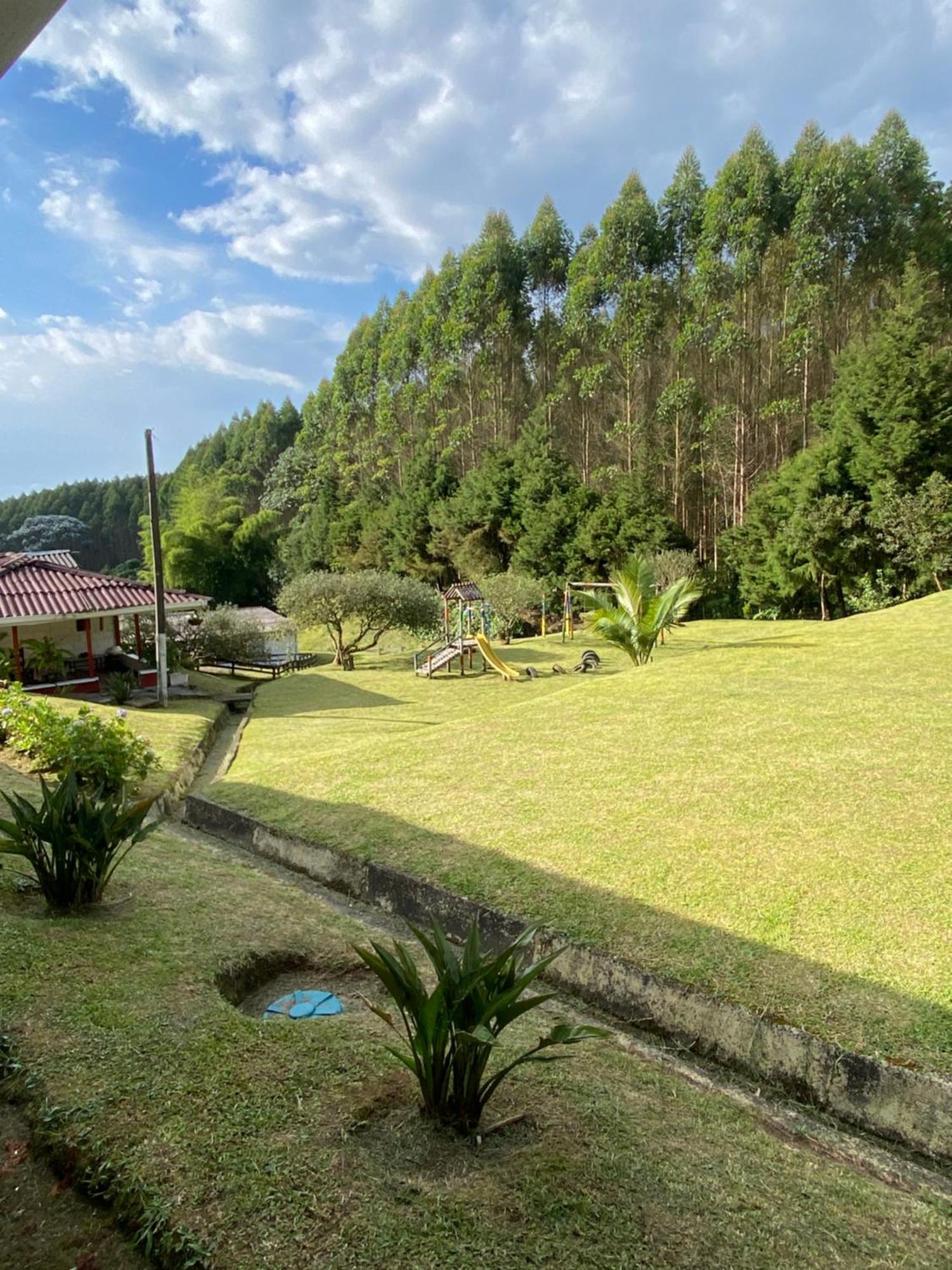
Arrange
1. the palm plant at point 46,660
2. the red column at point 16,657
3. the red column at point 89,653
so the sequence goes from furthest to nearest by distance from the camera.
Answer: the red column at point 89,653 → the palm plant at point 46,660 → the red column at point 16,657

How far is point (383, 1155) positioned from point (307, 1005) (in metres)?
1.27

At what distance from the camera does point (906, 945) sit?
382cm

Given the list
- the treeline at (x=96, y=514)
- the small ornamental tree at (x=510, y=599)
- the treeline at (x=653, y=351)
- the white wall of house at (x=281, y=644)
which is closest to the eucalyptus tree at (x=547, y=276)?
the treeline at (x=653, y=351)

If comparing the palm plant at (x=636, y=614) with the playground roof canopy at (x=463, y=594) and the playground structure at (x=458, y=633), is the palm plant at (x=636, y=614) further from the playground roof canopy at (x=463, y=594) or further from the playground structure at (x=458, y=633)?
the playground roof canopy at (x=463, y=594)

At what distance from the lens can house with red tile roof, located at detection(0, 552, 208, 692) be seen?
13516mm

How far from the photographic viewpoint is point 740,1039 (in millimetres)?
3430

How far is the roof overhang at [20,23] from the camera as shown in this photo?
1407 millimetres

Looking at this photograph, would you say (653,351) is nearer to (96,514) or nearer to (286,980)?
(286,980)

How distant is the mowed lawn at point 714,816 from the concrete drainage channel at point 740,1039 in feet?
0.29

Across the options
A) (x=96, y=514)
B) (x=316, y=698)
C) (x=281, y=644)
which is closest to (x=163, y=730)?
(x=316, y=698)

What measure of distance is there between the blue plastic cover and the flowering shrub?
3997mm

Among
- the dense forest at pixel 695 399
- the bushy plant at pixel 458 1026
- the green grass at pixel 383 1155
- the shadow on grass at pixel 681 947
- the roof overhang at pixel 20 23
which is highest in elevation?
the dense forest at pixel 695 399

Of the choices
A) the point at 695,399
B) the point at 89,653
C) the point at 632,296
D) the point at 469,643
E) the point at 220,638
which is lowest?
the point at 469,643

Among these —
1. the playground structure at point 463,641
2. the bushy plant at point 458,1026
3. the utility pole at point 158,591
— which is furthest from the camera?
the playground structure at point 463,641
